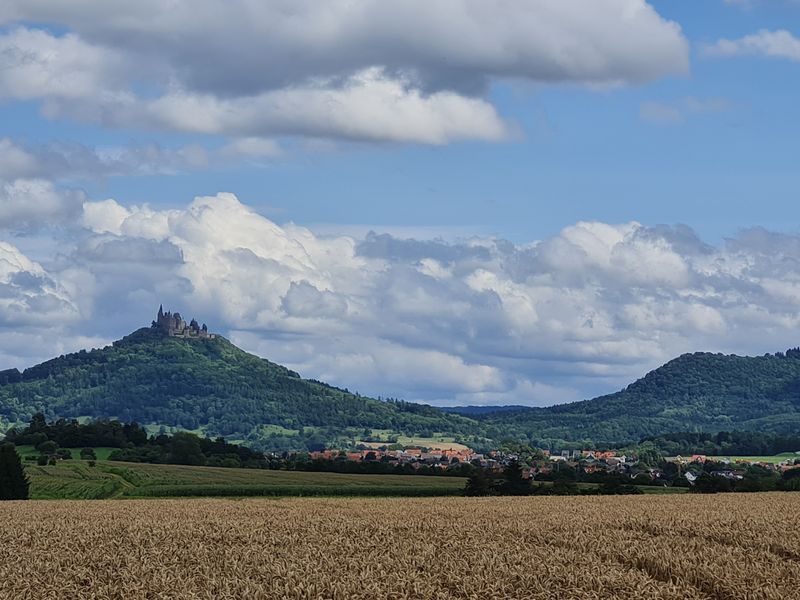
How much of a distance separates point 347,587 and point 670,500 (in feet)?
88.2

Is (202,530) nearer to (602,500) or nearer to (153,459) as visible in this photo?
(602,500)

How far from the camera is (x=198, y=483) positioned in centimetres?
10088

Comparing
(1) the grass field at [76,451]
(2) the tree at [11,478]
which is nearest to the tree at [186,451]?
(1) the grass field at [76,451]

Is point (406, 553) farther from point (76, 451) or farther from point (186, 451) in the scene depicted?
point (76, 451)

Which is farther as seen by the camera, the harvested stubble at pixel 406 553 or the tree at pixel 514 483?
the tree at pixel 514 483

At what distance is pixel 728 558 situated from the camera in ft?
83.0

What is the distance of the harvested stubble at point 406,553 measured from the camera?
22.6 metres

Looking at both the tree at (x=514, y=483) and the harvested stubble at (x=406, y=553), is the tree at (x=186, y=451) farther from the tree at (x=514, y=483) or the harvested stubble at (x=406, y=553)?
the harvested stubble at (x=406, y=553)

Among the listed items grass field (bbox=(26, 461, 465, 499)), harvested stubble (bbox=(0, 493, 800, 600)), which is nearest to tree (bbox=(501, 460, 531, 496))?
grass field (bbox=(26, 461, 465, 499))

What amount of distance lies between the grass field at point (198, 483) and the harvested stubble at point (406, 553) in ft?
157

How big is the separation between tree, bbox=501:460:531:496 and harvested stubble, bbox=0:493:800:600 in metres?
48.3

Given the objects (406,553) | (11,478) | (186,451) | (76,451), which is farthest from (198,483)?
(406,553)

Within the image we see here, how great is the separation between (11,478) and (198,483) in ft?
73.4

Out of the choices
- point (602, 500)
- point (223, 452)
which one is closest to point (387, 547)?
point (602, 500)
